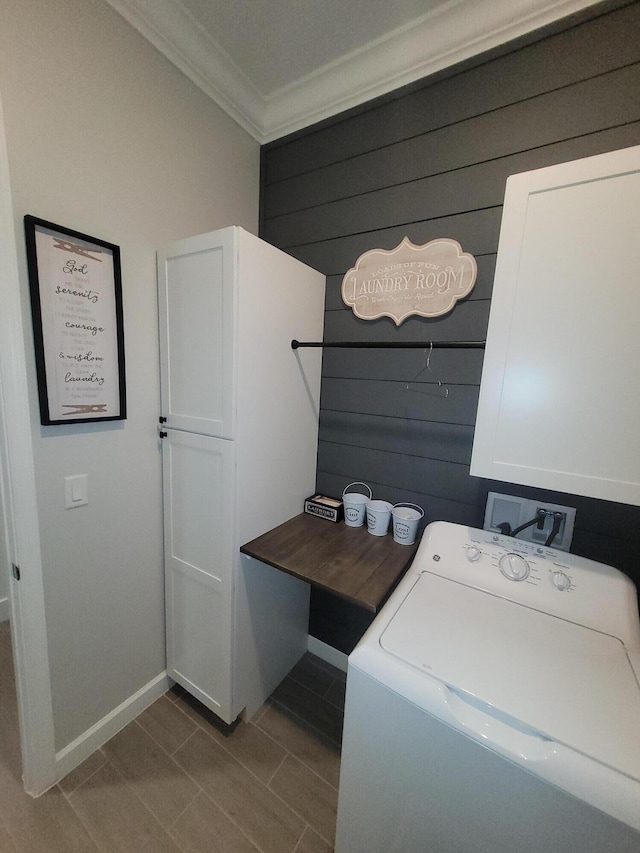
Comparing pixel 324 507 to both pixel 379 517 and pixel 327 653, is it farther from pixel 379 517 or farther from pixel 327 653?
pixel 327 653

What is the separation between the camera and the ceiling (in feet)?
3.75

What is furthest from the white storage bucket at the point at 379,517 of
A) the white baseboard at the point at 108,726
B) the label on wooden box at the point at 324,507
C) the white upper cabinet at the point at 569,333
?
the white baseboard at the point at 108,726

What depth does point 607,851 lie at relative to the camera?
0.56 metres

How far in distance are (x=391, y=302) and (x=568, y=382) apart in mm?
793

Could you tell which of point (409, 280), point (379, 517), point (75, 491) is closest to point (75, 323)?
point (75, 491)

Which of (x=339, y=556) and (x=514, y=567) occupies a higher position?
(x=514, y=567)

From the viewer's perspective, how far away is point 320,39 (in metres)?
1.30

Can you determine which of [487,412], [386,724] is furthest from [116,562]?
[487,412]

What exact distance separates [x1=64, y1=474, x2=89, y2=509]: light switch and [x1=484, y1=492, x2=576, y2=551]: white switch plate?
1.52 metres

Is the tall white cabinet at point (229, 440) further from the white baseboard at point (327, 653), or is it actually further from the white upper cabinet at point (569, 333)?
the white upper cabinet at point (569, 333)

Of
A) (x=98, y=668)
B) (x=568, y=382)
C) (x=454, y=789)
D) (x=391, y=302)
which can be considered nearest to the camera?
(x=454, y=789)

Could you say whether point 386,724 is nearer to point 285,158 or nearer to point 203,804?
point 203,804

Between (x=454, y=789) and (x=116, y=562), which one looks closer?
(x=454, y=789)

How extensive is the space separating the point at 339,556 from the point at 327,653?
93cm
